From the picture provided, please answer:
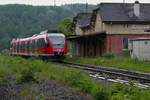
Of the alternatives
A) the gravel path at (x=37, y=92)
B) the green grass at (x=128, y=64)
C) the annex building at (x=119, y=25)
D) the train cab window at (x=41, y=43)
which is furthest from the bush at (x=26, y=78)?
the annex building at (x=119, y=25)

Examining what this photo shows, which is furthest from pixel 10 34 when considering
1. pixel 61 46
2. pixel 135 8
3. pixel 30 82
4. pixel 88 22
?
pixel 30 82

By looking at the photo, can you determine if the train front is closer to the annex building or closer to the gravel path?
the annex building

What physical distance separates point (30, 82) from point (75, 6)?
14222 cm

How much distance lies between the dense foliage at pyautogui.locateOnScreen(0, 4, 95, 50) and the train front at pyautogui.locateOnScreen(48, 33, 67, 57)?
6222 cm

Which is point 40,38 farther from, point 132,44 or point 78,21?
point 78,21

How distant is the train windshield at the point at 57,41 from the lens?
46.4 meters

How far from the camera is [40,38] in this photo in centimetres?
4850

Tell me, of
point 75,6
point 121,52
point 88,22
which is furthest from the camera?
point 75,6

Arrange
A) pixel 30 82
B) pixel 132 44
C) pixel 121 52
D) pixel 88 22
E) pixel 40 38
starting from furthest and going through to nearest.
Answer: pixel 88 22 → pixel 121 52 → pixel 40 38 → pixel 132 44 → pixel 30 82

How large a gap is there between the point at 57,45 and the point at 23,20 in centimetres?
7639

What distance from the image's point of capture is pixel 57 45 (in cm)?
4650

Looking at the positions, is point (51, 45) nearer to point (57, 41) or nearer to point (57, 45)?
point (57, 45)

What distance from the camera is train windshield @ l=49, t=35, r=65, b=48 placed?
4644 cm

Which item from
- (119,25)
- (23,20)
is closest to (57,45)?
(119,25)
